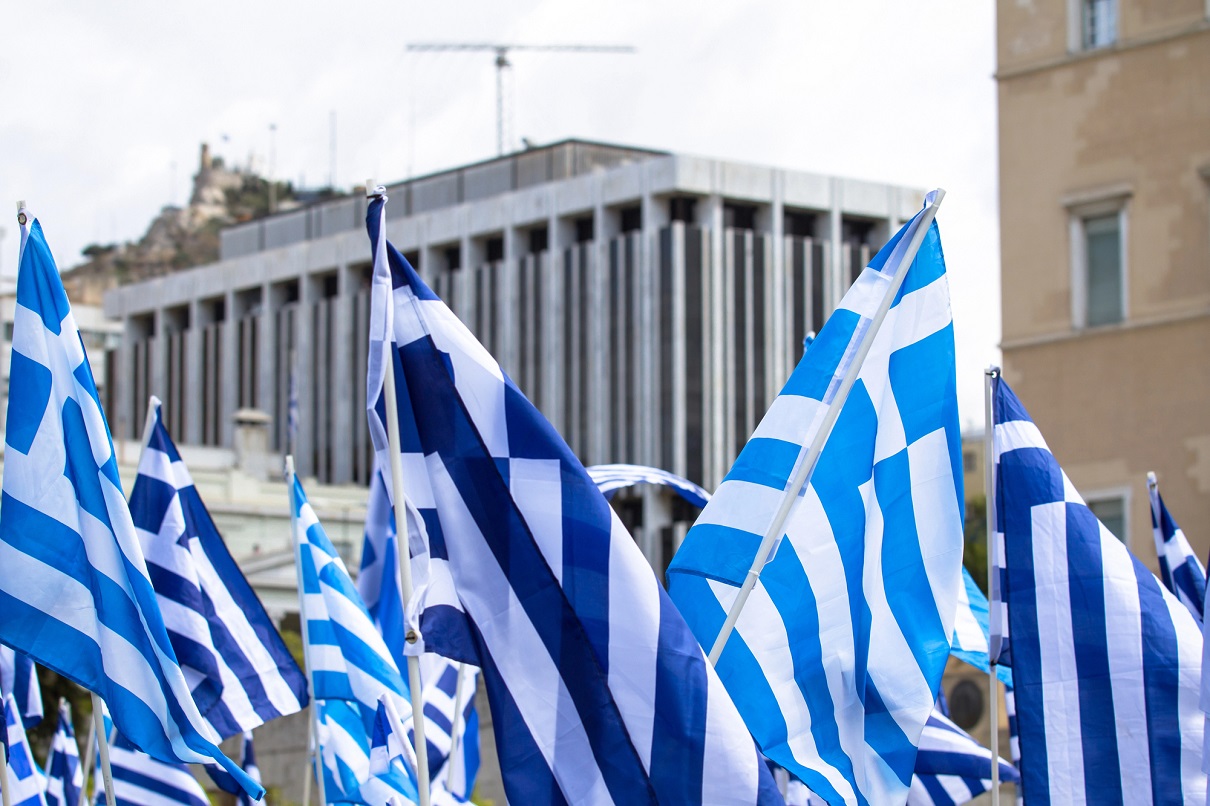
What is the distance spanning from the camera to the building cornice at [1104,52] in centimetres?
2445

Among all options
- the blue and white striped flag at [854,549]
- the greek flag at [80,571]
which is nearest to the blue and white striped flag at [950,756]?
the blue and white striped flag at [854,549]

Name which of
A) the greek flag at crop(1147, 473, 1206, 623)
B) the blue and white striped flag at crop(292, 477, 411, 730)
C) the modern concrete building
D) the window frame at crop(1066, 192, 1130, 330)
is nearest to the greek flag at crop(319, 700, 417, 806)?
the blue and white striped flag at crop(292, 477, 411, 730)

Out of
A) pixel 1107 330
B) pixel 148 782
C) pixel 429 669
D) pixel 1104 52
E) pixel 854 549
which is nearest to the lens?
pixel 854 549

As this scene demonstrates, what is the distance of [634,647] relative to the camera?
8.81 meters

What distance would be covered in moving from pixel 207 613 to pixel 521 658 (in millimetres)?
6000

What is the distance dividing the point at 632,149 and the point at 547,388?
31.9 ft

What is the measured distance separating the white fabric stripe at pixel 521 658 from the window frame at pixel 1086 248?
1689cm

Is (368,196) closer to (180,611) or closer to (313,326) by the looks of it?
(180,611)

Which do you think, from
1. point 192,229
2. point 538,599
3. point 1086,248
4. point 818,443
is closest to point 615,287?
point 1086,248

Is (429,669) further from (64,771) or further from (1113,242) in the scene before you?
(1113,242)

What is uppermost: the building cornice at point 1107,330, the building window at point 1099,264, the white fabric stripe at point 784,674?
the building window at point 1099,264

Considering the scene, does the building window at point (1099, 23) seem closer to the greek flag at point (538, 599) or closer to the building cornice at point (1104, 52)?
the building cornice at point (1104, 52)

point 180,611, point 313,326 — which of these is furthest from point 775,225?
point 180,611

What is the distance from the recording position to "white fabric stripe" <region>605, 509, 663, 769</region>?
8766mm
